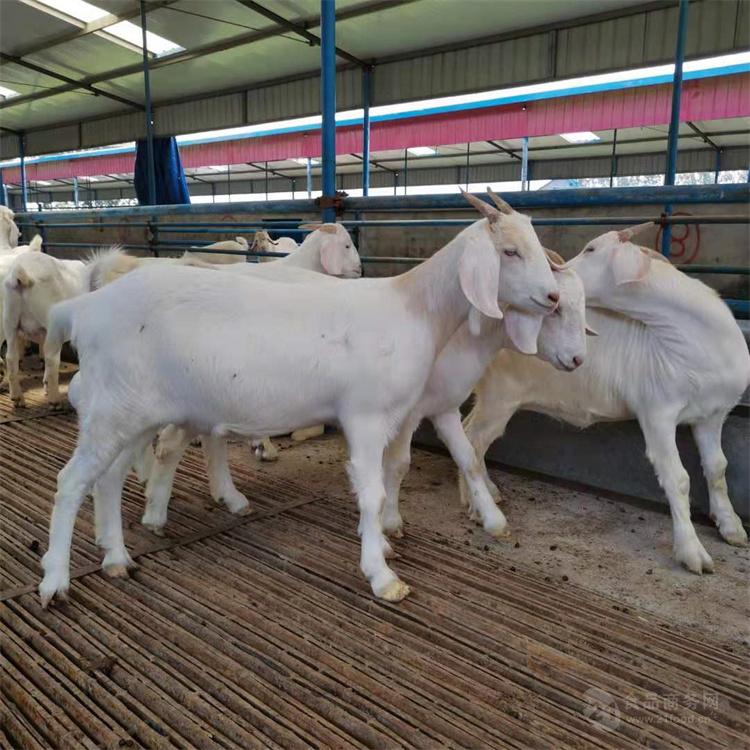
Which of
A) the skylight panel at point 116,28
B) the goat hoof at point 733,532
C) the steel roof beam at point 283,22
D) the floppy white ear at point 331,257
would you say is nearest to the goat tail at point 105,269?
the floppy white ear at point 331,257

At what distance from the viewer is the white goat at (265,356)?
2.36 metres

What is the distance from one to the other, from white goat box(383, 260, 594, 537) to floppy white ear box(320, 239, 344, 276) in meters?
1.40

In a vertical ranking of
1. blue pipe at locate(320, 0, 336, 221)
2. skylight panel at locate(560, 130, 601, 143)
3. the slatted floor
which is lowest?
the slatted floor

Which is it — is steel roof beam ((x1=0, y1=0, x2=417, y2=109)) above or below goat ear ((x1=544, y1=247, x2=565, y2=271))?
above

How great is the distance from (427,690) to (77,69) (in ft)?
39.9

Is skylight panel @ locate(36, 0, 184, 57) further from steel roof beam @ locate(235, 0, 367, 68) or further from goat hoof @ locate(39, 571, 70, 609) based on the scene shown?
goat hoof @ locate(39, 571, 70, 609)

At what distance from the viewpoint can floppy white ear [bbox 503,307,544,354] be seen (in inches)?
99.9

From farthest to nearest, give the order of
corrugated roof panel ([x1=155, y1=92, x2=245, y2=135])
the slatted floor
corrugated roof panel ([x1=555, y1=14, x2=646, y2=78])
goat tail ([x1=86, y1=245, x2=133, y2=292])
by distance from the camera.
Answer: corrugated roof panel ([x1=155, y1=92, x2=245, y2=135]) → corrugated roof panel ([x1=555, y1=14, x2=646, y2=78]) → goat tail ([x1=86, y1=245, x2=133, y2=292]) → the slatted floor

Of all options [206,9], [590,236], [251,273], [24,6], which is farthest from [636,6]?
[24,6]

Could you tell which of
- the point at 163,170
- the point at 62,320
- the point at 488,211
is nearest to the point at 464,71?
the point at 163,170

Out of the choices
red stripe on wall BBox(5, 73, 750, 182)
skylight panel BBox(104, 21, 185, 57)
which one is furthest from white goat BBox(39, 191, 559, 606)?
red stripe on wall BBox(5, 73, 750, 182)

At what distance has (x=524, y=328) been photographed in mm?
2547

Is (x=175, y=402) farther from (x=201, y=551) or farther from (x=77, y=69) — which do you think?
(x=77, y=69)

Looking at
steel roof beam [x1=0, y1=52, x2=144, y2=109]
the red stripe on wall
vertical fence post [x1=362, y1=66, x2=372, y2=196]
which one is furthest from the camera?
steel roof beam [x1=0, y1=52, x2=144, y2=109]
